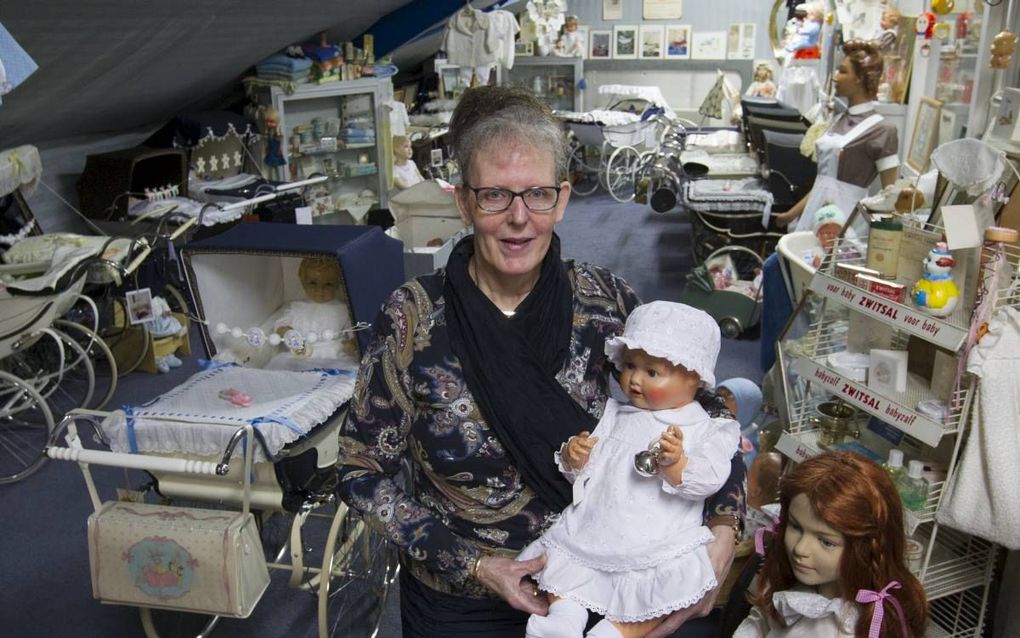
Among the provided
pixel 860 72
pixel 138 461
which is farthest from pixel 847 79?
pixel 138 461

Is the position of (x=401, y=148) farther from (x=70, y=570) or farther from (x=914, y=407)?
(x=914, y=407)

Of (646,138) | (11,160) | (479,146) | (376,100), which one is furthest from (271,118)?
(479,146)

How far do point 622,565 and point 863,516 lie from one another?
461 millimetres

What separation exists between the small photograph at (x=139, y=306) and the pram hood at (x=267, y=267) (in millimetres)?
1429

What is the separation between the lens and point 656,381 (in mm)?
1476

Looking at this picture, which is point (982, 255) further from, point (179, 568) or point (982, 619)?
point (179, 568)

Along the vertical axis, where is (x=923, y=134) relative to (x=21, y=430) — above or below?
above

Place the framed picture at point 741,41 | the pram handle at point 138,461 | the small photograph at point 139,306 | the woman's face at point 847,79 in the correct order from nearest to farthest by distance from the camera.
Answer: the pram handle at point 138,461 < the woman's face at point 847,79 < the small photograph at point 139,306 < the framed picture at point 741,41

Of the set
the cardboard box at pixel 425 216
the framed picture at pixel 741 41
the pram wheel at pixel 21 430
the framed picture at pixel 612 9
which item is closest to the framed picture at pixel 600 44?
the framed picture at pixel 612 9

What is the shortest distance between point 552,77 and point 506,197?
9.96 meters

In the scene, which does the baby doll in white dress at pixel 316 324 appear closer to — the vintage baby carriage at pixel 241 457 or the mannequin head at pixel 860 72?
the vintage baby carriage at pixel 241 457

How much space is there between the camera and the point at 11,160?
413 cm

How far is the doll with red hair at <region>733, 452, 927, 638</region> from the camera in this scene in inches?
61.2

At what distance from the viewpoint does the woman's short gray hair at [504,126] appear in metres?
1.43
